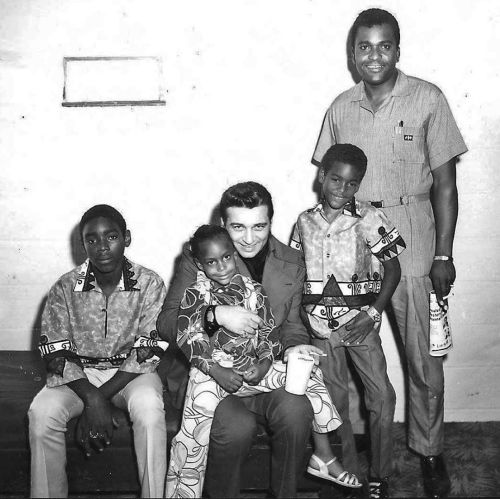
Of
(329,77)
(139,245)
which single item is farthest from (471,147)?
(139,245)

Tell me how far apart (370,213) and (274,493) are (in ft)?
4.51

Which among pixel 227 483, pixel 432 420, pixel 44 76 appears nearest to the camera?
pixel 227 483

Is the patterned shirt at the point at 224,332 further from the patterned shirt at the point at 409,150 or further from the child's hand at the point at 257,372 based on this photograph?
the patterned shirt at the point at 409,150

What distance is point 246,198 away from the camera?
115 inches

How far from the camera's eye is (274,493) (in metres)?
2.75

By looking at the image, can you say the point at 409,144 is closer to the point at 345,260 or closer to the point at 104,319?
the point at 345,260

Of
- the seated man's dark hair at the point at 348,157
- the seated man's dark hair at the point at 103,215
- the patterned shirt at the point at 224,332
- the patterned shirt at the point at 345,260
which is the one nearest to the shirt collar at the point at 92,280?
the seated man's dark hair at the point at 103,215

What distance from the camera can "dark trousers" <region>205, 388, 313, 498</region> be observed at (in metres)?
2.65

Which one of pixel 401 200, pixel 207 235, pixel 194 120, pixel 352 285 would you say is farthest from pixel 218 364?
pixel 194 120

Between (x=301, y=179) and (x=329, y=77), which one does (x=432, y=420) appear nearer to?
(x=301, y=179)

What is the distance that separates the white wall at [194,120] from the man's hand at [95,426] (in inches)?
48.9

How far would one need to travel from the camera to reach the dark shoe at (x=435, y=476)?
3.13 meters

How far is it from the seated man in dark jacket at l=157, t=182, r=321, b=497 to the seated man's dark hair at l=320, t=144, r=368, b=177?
0.35 metres

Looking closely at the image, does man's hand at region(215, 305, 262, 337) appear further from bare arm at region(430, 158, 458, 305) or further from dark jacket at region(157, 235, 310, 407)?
bare arm at region(430, 158, 458, 305)
